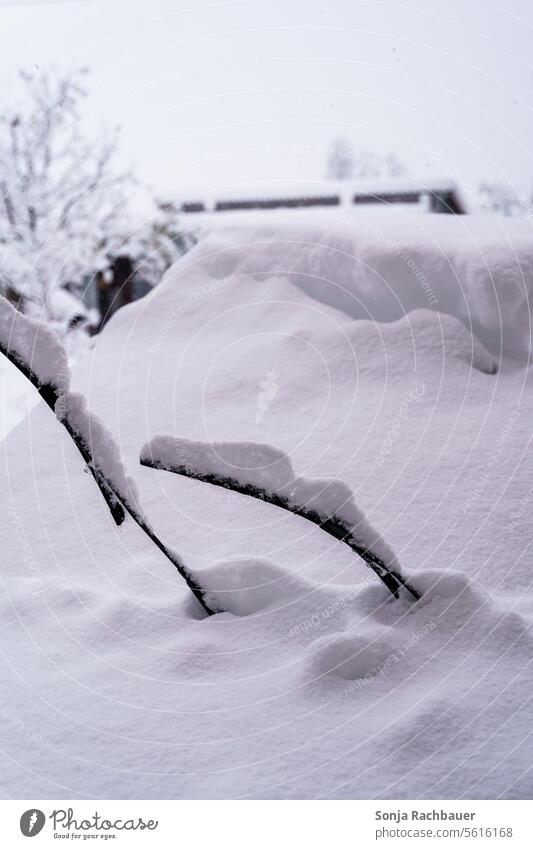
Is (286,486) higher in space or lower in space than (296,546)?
higher

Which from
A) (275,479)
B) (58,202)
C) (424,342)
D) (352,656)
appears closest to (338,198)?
(58,202)

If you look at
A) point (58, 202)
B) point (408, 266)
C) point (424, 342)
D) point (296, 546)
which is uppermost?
point (408, 266)

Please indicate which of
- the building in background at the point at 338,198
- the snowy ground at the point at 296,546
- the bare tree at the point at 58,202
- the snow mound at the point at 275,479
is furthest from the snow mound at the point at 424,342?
the bare tree at the point at 58,202

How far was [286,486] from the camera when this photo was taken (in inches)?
34.0

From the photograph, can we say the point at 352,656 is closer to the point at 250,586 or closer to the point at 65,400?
the point at 250,586

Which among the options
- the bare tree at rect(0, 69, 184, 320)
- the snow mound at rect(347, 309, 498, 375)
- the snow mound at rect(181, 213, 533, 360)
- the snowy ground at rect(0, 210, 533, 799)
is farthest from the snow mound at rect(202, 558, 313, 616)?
the bare tree at rect(0, 69, 184, 320)

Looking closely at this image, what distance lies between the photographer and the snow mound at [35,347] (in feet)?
3.01

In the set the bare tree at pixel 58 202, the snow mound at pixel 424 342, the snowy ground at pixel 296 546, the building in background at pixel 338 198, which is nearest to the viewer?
the snowy ground at pixel 296 546

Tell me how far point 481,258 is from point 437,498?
0.48 meters

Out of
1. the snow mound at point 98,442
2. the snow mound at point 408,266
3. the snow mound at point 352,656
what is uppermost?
the snow mound at point 408,266

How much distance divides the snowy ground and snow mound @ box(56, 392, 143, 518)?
133mm

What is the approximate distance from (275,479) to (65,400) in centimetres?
27

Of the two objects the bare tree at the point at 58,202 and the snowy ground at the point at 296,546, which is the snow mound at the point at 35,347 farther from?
the bare tree at the point at 58,202
